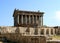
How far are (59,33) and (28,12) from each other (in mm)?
14057

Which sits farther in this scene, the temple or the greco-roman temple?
the temple

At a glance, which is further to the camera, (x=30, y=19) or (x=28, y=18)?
(x=30, y=19)

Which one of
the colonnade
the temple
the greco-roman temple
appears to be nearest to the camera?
the greco-roman temple

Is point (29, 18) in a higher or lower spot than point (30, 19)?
higher

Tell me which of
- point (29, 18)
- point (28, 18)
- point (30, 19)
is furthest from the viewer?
point (30, 19)

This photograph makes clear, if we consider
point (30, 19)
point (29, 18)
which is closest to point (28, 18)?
point (29, 18)

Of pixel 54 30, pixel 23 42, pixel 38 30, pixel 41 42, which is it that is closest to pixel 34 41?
pixel 41 42

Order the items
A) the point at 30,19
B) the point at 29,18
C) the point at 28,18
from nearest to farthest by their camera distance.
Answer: the point at 29,18 → the point at 28,18 → the point at 30,19

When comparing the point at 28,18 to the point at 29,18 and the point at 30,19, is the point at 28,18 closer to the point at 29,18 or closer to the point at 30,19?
the point at 29,18

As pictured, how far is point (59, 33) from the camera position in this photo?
156 ft

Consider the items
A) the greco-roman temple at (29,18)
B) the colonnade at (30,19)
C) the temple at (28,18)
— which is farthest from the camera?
the colonnade at (30,19)

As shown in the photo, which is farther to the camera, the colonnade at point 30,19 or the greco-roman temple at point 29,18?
the colonnade at point 30,19

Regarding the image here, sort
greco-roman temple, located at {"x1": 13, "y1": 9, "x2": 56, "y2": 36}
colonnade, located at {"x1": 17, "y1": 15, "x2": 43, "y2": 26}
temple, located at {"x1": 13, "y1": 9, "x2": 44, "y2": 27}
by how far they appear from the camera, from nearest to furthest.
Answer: greco-roman temple, located at {"x1": 13, "y1": 9, "x2": 56, "y2": 36}
temple, located at {"x1": 13, "y1": 9, "x2": 44, "y2": 27}
colonnade, located at {"x1": 17, "y1": 15, "x2": 43, "y2": 26}

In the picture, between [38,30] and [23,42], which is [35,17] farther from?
[23,42]
